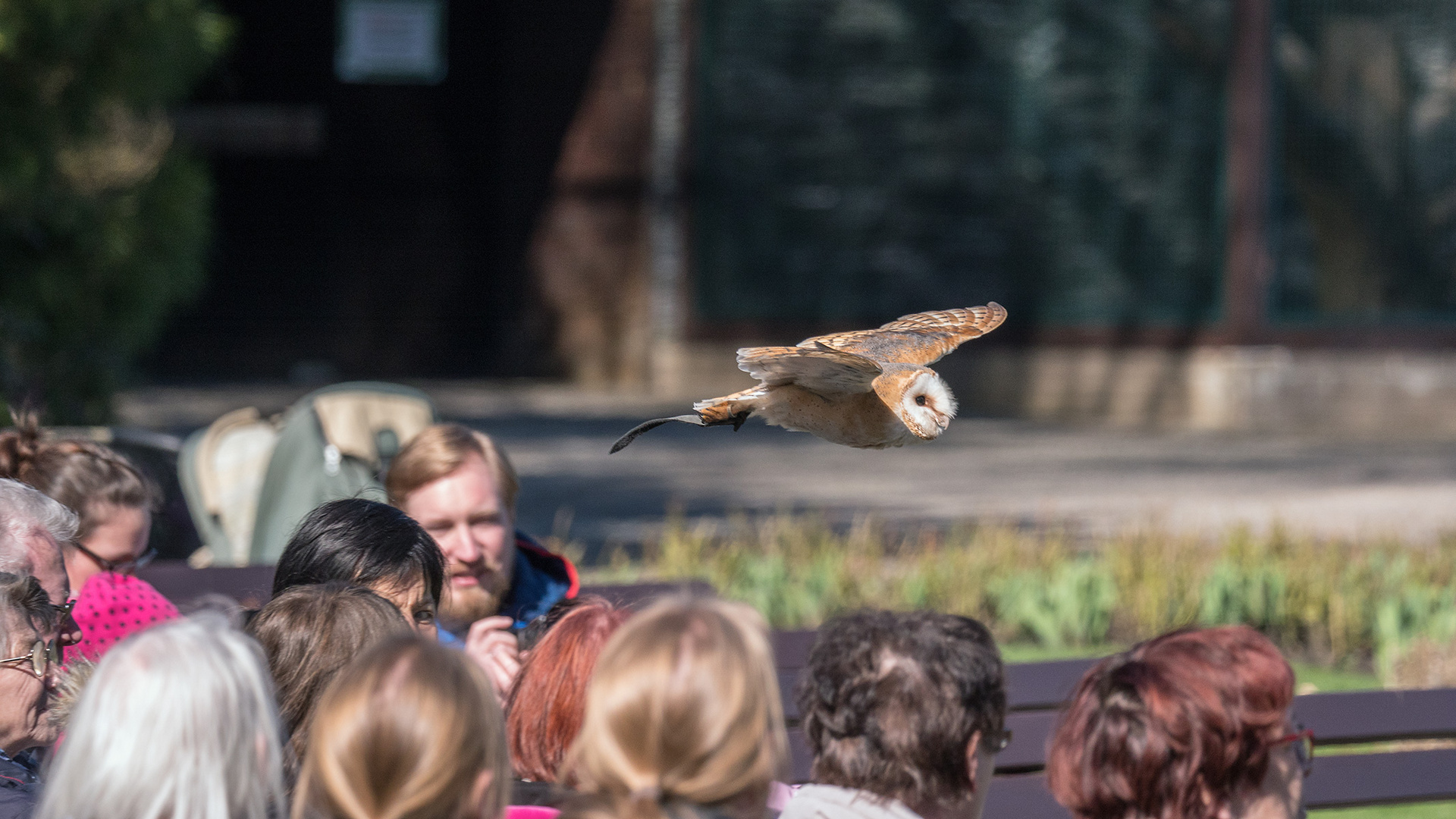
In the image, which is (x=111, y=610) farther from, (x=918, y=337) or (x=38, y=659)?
(x=918, y=337)

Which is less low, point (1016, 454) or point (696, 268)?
point (696, 268)

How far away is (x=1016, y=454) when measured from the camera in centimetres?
1225

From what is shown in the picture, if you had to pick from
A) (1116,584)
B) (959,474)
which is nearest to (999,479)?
(959,474)

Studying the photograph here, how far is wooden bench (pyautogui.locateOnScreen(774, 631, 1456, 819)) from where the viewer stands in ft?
12.4

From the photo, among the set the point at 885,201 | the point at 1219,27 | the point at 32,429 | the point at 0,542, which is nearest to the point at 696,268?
the point at 885,201

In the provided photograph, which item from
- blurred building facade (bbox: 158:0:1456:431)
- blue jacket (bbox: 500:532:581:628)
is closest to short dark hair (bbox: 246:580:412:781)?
blue jacket (bbox: 500:532:581:628)

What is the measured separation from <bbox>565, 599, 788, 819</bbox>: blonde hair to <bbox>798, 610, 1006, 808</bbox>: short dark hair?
1.50 feet

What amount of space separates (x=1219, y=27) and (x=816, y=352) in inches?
486

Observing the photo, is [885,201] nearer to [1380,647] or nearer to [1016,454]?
[1016,454]

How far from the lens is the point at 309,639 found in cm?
240

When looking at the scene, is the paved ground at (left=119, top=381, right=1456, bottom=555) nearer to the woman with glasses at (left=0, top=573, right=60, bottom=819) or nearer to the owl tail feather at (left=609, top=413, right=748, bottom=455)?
the owl tail feather at (left=609, top=413, right=748, bottom=455)

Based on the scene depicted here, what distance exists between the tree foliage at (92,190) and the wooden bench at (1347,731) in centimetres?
487

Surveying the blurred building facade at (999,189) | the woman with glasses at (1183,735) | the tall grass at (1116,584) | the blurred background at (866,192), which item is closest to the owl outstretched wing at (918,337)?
the woman with glasses at (1183,735)

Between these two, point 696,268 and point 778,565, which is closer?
point 778,565
